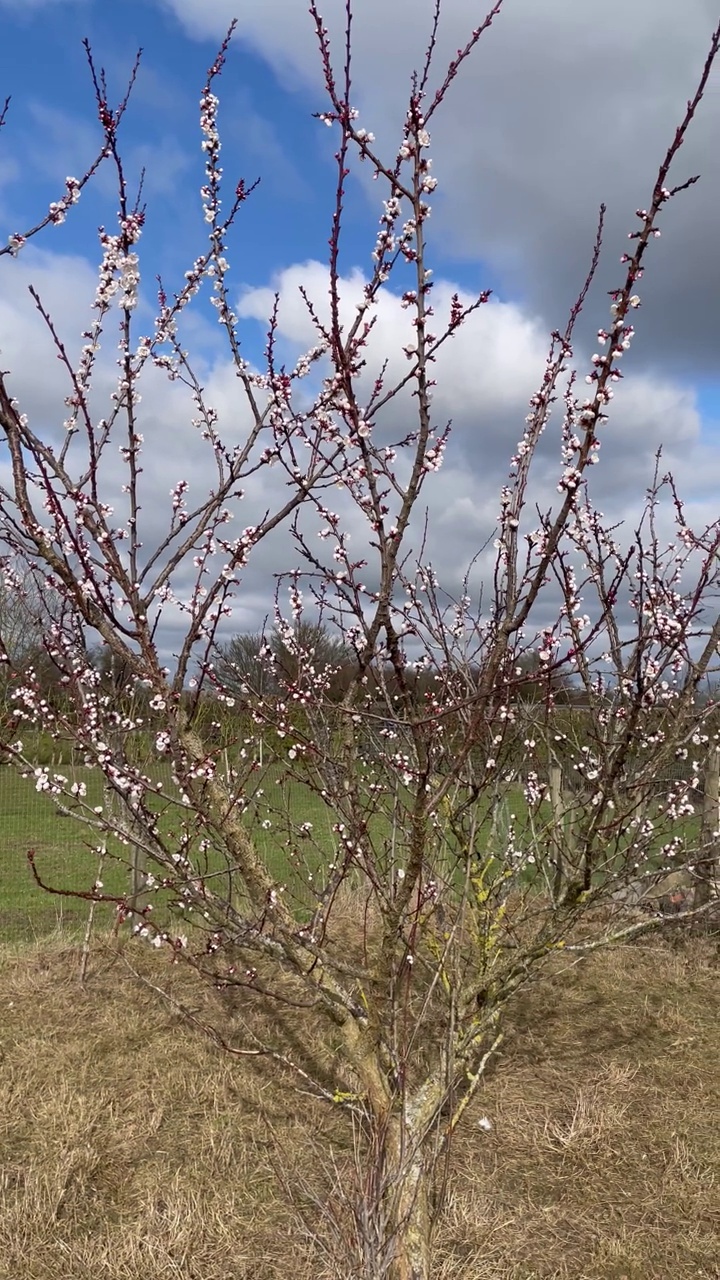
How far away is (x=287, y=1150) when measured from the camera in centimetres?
362

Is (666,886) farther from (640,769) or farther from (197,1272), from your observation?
(197,1272)

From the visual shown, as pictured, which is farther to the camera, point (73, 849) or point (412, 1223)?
point (73, 849)

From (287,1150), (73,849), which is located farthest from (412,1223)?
(73,849)

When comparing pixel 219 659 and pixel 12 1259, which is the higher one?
pixel 219 659

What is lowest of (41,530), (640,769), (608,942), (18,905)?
(18,905)

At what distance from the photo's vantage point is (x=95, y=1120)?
12.7 ft

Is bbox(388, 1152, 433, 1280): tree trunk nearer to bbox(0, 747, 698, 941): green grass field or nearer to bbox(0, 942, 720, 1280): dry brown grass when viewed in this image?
bbox(0, 942, 720, 1280): dry brown grass

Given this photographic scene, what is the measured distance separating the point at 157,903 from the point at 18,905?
297cm

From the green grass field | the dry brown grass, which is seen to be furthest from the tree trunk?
the green grass field

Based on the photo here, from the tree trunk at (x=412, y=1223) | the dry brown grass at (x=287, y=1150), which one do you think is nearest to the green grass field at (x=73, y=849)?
the dry brown grass at (x=287, y=1150)

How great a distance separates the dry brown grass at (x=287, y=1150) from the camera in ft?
9.52

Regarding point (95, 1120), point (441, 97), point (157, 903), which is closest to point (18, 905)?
point (157, 903)

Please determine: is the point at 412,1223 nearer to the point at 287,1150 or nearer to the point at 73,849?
the point at 287,1150

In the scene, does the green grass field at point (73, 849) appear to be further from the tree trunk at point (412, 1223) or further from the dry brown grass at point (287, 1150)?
the tree trunk at point (412, 1223)
